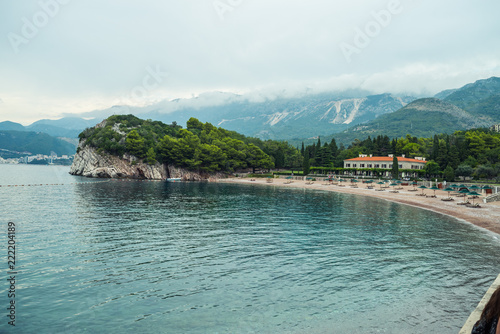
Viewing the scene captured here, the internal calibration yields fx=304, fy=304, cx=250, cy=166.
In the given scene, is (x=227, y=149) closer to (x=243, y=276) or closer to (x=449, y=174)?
(x=449, y=174)

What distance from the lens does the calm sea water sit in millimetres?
12102

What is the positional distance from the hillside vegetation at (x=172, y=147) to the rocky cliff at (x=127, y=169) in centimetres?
225

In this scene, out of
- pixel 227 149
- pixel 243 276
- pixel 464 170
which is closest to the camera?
pixel 243 276

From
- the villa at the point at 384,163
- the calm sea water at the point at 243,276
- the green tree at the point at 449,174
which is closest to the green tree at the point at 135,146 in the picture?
the villa at the point at 384,163

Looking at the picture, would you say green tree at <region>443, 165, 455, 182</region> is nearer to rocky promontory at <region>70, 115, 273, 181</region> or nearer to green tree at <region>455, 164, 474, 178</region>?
green tree at <region>455, 164, 474, 178</region>

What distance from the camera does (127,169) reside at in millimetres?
117000

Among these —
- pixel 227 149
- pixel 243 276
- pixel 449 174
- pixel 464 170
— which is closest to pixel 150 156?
pixel 227 149

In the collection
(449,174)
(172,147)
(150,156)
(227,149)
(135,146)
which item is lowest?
(449,174)

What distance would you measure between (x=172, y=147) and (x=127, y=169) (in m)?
18.9

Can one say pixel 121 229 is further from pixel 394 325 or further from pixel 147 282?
pixel 394 325

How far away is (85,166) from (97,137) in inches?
535

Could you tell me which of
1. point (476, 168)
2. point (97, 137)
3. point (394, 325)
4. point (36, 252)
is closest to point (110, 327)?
point (394, 325)

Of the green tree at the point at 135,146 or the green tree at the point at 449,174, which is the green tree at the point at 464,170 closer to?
the green tree at the point at 449,174

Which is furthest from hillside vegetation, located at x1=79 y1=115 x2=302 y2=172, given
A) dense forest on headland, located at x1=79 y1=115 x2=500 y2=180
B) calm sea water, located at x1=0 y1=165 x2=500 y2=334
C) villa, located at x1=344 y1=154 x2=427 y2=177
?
calm sea water, located at x1=0 y1=165 x2=500 y2=334
